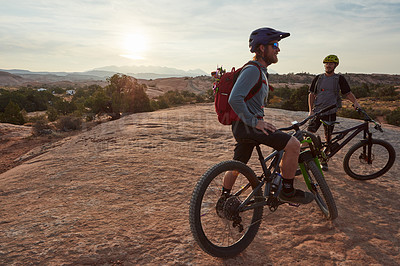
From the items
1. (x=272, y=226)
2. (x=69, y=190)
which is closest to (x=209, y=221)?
(x=272, y=226)

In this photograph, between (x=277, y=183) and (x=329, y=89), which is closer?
(x=277, y=183)

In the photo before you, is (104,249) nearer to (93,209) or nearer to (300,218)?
(93,209)

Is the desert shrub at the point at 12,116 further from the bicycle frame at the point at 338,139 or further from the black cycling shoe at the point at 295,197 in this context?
the black cycling shoe at the point at 295,197

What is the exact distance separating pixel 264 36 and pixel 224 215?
1.76 metres

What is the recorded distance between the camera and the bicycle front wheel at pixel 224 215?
195 cm

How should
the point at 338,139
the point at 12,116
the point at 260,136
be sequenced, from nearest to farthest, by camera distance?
the point at 260,136, the point at 338,139, the point at 12,116

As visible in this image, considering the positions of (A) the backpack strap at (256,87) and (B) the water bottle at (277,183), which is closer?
(A) the backpack strap at (256,87)

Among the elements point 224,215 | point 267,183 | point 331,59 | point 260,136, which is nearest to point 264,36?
point 260,136

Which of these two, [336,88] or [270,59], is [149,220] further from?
[336,88]

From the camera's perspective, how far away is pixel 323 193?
8.78ft

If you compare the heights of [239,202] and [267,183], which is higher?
[267,183]

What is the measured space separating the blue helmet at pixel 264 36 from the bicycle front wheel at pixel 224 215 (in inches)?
46.6

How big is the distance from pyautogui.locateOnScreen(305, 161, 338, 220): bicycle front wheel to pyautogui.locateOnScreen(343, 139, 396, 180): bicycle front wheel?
5.91 ft

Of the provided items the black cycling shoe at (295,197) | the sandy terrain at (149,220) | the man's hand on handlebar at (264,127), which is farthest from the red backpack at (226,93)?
the sandy terrain at (149,220)
